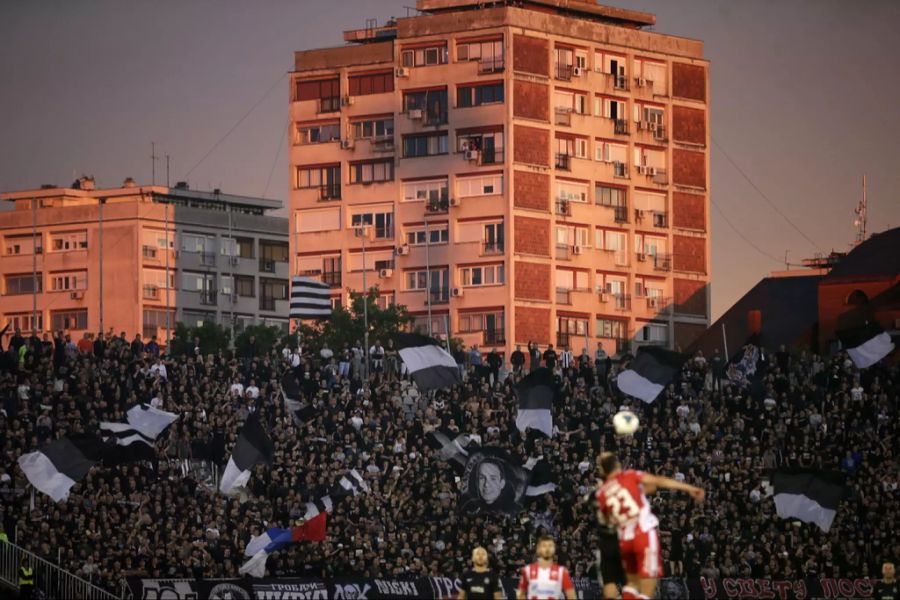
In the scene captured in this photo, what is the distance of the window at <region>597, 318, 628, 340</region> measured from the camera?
125562 mm

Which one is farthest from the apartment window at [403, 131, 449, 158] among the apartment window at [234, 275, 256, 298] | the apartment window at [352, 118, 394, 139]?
the apartment window at [234, 275, 256, 298]

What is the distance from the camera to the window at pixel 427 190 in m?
125

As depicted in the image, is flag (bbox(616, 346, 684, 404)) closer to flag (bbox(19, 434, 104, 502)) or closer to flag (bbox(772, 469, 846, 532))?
flag (bbox(772, 469, 846, 532))

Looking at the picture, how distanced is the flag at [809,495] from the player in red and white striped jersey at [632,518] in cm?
2821

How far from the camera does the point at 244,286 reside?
533 feet

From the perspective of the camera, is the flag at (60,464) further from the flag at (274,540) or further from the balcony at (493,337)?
the balcony at (493,337)

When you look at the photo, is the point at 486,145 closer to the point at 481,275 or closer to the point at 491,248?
the point at 491,248

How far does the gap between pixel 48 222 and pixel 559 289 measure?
5015 centimetres

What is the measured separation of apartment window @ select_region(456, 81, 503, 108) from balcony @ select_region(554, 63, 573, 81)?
399cm

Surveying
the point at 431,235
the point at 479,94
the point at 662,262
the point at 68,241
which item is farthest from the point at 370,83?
the point at 68,241

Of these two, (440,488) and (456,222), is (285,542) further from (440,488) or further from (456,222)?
(456,222)

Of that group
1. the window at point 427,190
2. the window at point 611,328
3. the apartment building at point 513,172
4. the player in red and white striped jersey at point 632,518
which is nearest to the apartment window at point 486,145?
the apartment building at point 513,172

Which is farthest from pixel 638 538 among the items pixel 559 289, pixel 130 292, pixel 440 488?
pixel 130 292

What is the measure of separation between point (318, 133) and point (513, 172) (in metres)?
14.5
